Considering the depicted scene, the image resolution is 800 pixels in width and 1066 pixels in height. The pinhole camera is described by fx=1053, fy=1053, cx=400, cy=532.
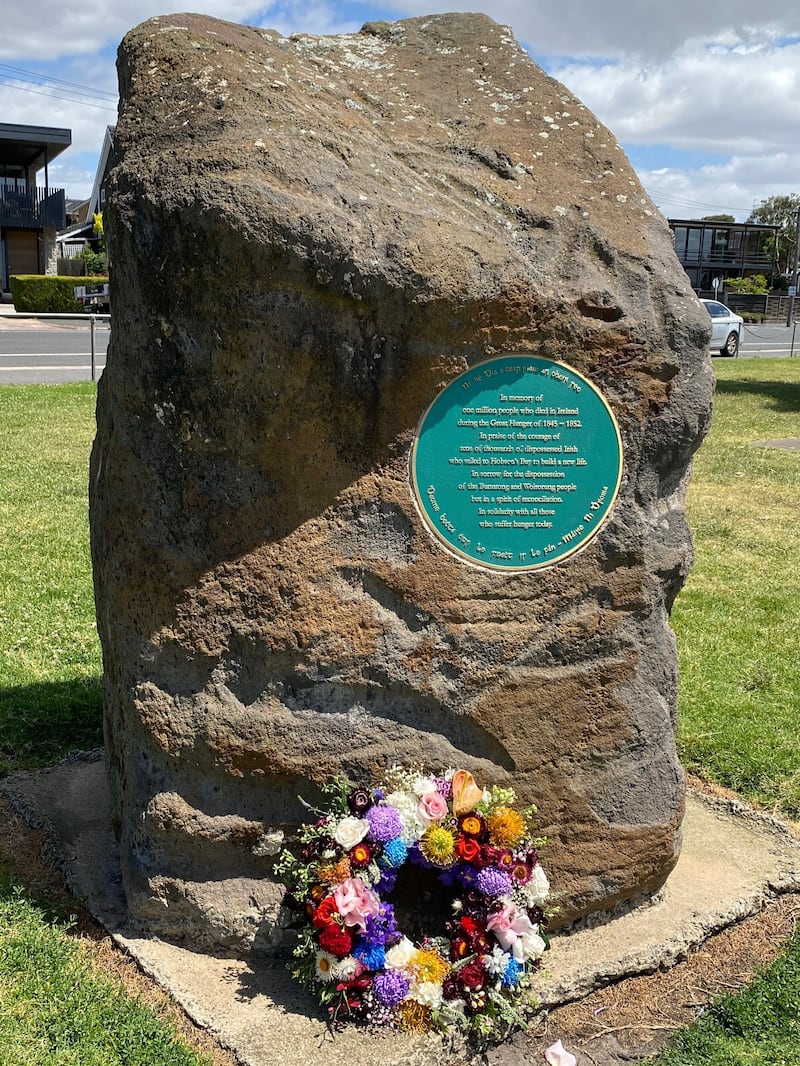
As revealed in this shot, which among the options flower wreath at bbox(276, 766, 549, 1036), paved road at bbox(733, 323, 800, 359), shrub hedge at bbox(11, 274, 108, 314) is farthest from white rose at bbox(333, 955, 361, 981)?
shrub hedge at bbox(11, 274, 108, 314)

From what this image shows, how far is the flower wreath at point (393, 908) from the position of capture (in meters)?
3.12

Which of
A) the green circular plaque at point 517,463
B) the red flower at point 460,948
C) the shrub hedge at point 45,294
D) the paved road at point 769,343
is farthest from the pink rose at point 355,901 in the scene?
the shrub hedge at point 45,294

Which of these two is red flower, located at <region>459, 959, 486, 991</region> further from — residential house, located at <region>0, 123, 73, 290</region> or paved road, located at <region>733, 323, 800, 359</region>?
residential house, located at <region>0, 123, 73, 290</region>

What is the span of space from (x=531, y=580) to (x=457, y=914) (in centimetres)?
106

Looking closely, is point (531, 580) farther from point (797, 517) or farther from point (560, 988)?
point (797, 517)

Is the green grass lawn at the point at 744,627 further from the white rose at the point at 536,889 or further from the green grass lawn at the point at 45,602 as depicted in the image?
A: the green grass lawn at the point at 45,602

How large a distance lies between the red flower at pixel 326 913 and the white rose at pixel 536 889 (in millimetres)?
598

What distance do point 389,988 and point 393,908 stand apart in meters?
0.25

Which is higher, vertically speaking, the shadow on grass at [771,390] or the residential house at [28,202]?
the residential house at [28,202]

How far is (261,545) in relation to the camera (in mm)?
3137

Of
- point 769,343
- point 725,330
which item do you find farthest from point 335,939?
point 769,343

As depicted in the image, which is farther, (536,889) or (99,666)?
(99,666)

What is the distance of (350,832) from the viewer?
124 inches

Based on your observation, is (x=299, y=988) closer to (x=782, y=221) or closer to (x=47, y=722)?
(x=47, y=722)
